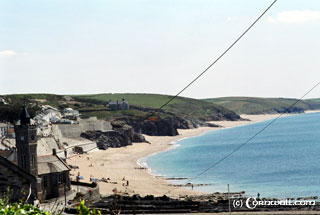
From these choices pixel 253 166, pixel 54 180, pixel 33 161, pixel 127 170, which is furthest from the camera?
pixel 253 166

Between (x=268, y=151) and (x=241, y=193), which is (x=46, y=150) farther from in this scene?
(x=268, y=151)

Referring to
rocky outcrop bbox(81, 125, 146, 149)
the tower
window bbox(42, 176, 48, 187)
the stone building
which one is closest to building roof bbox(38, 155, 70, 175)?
the stone building

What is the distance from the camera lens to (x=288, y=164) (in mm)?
89938

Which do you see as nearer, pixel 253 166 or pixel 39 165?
pixel 39 165

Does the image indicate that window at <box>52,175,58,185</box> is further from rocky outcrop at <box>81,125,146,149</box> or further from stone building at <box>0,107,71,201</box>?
rocky outcrop at <box>81,125,146,149</box>

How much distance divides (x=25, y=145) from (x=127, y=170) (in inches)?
1748

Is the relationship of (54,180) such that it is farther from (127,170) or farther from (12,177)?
(127,170)

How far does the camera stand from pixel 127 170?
87.4 metres

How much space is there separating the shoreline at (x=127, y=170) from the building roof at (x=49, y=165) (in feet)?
38.6

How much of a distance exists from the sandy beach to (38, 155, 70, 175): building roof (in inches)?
464

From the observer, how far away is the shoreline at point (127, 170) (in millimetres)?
62969

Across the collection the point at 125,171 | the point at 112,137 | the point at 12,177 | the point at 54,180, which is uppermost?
the point at 12,177

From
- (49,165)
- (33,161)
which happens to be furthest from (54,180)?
(33,161)

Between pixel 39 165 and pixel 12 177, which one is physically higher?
pixel 12 177
